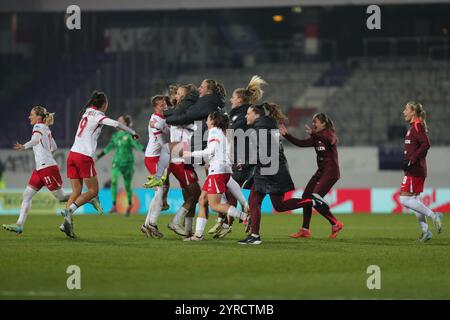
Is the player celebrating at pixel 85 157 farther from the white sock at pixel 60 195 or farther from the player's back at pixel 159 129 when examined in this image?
the white sock at pixel 60 195

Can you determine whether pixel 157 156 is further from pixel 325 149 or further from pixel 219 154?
pixel 325 149

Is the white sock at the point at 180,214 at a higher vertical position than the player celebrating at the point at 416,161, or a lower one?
lower

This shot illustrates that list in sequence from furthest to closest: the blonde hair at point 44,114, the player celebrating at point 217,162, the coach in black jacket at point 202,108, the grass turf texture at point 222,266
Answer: the blonde hair at point 44,114 < the coach in black jacket at point 202,108 < the player celebrating at point 217,162 < the grass turf texture at point 222,266

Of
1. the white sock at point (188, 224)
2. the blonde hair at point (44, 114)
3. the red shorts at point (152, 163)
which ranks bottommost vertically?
the white sock at point (188, 224)

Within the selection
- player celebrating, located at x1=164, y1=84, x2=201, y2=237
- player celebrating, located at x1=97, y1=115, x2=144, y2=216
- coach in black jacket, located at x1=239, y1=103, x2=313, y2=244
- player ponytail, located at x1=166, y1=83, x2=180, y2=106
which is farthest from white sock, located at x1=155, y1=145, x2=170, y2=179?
player celebrating, located at x1=97, y1=115, x2=144, y2=216

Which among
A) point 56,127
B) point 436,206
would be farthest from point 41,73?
point 436,206

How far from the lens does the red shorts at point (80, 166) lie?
636 inches

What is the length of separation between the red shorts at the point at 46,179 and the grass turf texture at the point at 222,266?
2.97 ft

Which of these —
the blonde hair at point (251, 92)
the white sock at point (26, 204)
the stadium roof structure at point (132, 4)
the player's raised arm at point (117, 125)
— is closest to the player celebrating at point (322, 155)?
the blonde hair at point (251, 92)

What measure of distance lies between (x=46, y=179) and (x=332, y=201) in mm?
14818

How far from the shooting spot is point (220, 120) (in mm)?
15070

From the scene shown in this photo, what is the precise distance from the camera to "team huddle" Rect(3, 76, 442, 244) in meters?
15.3

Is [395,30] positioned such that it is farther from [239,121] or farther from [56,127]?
[239,121]

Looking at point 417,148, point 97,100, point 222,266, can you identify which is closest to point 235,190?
point 97,100
